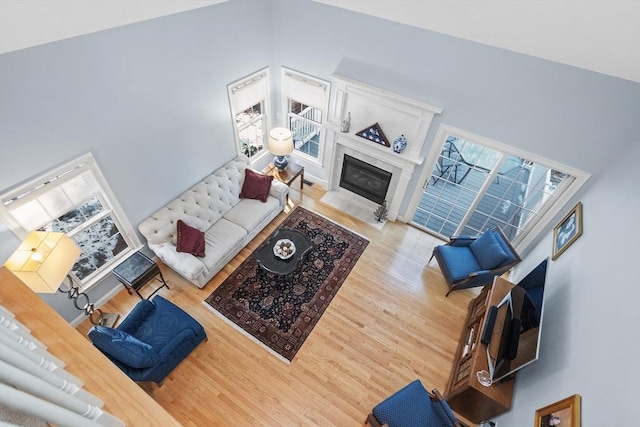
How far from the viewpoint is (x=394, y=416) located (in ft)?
9.46

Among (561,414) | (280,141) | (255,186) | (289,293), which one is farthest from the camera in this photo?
(280,141)

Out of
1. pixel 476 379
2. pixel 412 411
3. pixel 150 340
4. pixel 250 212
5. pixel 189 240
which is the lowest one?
pixel 412 411

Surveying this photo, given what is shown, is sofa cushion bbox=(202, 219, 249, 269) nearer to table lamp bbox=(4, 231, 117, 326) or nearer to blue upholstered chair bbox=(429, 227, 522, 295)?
table lamp bbox=(4, 231, 117, 326)

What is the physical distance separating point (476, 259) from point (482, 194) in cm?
97

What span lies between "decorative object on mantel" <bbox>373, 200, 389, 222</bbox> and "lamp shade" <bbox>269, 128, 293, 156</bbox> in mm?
1936

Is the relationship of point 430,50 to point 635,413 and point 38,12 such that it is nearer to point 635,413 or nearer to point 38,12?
point 635,413

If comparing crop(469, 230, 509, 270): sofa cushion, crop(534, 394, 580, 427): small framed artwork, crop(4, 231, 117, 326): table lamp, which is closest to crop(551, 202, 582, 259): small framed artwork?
crop(469, 230, 509, 270): sofa cushion

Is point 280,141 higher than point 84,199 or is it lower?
higher

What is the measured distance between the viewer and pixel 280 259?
440 cm

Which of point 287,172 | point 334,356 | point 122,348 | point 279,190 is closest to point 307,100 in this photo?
point 287,172

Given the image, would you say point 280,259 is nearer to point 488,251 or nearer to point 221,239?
point 221,239

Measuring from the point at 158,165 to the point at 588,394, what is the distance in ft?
15.6

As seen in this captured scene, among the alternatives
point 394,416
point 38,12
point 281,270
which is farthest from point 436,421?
point 38,12

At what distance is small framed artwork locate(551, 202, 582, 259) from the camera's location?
3.49 metres
